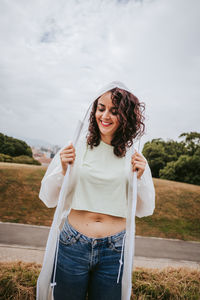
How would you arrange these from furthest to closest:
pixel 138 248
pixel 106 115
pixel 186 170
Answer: pixel 186 170 < pixel 138 248 < pixel 106 115

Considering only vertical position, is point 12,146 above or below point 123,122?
above

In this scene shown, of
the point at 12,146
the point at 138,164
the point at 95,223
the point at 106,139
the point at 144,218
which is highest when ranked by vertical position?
the point at 12,146

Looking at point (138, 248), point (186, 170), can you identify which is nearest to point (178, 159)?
point (186, 170)

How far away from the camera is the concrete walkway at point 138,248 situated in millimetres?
6051

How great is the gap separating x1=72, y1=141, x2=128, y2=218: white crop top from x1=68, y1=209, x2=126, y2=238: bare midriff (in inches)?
2.1

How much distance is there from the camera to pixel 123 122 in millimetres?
1818

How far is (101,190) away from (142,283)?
2016mm

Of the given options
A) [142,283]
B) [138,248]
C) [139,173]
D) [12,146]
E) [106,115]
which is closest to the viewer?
[139,173]

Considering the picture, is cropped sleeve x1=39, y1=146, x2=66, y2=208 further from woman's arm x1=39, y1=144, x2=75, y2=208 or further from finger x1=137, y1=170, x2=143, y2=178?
finger x1=137, y1=170, x2=143, y2=178

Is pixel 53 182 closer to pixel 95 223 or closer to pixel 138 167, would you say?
pixel 95 223

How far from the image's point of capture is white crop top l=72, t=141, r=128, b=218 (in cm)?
167

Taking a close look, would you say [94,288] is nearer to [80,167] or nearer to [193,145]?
[80,167]

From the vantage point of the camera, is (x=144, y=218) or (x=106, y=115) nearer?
(x=106, y=115)

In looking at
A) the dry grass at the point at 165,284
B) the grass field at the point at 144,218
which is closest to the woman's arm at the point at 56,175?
the dry grass at the point at 165,284
